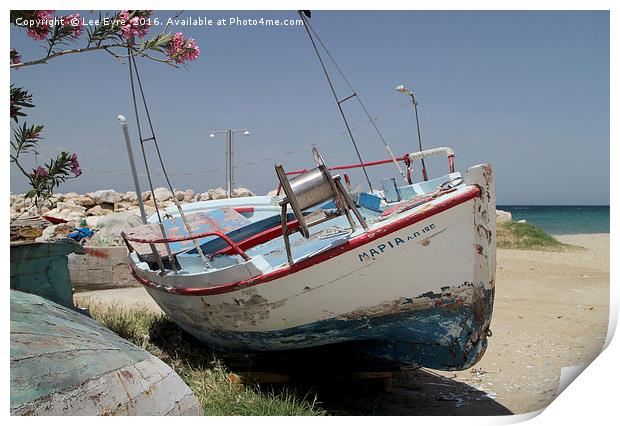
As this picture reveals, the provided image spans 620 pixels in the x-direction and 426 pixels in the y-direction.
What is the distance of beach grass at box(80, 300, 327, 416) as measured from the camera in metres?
4.59

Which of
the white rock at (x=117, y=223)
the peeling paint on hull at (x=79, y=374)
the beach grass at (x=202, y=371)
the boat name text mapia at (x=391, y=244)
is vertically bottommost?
the beach grass at (x=202, y=371)

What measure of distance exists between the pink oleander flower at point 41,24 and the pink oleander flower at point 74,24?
10 centimetres

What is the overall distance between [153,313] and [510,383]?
3917 millimetres

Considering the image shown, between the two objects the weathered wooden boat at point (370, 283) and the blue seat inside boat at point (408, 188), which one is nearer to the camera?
the weathered wooden boat at point (370, 283)

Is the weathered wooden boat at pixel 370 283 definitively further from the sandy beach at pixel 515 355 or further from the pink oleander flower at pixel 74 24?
the pink oleander flower at pixel 74 24

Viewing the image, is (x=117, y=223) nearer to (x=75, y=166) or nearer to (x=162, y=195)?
(x=162, y=195)

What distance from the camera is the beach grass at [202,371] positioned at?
4.59 metres

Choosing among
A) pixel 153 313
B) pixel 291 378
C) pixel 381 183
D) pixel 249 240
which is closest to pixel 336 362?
pixel 291 378

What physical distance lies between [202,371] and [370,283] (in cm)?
195

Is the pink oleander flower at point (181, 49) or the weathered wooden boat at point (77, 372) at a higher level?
the pink oleander flower at point (181, 49)

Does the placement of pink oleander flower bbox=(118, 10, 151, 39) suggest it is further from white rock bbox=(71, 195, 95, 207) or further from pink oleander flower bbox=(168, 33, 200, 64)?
white rock bbox=(71, 195, 95, 207)

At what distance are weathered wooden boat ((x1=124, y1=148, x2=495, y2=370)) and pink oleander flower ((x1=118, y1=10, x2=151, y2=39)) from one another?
155 cm

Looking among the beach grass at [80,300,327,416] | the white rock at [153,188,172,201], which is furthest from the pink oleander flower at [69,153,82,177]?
the white rock at [153,188,172,201]

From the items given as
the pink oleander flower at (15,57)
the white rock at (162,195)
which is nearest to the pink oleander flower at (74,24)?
the pink oleander flower at (15,57)
